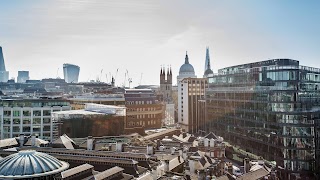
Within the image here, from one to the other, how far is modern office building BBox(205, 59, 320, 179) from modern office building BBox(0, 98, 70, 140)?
60117 mm

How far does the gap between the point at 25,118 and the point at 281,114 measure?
76194 mm

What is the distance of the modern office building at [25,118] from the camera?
105 metres

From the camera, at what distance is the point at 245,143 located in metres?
98.2

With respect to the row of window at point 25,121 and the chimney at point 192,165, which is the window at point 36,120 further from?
the chimney at point 192,165

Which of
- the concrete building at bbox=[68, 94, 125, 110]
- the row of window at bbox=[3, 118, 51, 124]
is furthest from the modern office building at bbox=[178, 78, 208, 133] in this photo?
the row of window at bbox=[3, 118, 51, 124]

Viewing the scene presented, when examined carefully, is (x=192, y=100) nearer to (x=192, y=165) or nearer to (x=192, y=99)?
(x=192, y=99)

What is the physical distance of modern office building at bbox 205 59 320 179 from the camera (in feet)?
257

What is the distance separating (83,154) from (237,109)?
65.3 m

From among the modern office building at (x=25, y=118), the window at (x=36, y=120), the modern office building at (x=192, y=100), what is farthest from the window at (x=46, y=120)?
the modern office building at (x=192, y=100)

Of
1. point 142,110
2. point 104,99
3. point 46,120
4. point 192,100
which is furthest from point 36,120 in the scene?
point 192,100

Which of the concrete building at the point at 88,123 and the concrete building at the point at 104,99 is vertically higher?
the concrete building at the point at 104,99

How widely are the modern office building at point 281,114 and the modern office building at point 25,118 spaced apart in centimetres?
6012

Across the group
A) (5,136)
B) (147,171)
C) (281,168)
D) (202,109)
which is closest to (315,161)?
(281,168)

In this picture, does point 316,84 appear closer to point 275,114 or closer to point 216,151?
point 275,114
